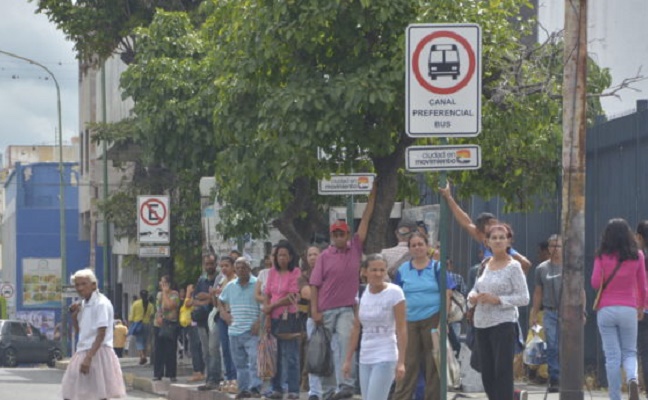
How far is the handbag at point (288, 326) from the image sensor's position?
17.9 meters

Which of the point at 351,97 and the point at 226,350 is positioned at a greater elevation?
the point at 351,97

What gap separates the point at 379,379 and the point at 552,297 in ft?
18.5

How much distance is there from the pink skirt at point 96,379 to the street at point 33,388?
7700mm

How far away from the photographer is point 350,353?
42.4ft

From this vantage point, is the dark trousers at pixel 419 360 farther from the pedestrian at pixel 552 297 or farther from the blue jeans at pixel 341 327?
the pedestrian at pixel 552 297

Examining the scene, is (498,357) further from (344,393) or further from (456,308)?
(344,393)


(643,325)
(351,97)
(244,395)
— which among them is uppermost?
(351,97)

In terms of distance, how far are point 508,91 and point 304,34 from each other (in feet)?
8.20

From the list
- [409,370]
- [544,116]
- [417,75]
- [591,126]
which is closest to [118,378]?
[409,370]

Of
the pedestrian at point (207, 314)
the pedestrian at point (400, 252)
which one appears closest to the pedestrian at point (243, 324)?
the pedestrian at point (207, 314)

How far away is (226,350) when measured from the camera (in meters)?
20.2

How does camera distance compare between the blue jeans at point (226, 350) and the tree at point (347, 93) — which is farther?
the blue jeans at point (226, 350)

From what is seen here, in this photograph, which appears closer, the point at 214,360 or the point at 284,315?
the point at 284,315

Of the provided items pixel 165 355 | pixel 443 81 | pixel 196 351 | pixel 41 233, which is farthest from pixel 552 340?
pixel 41 233
